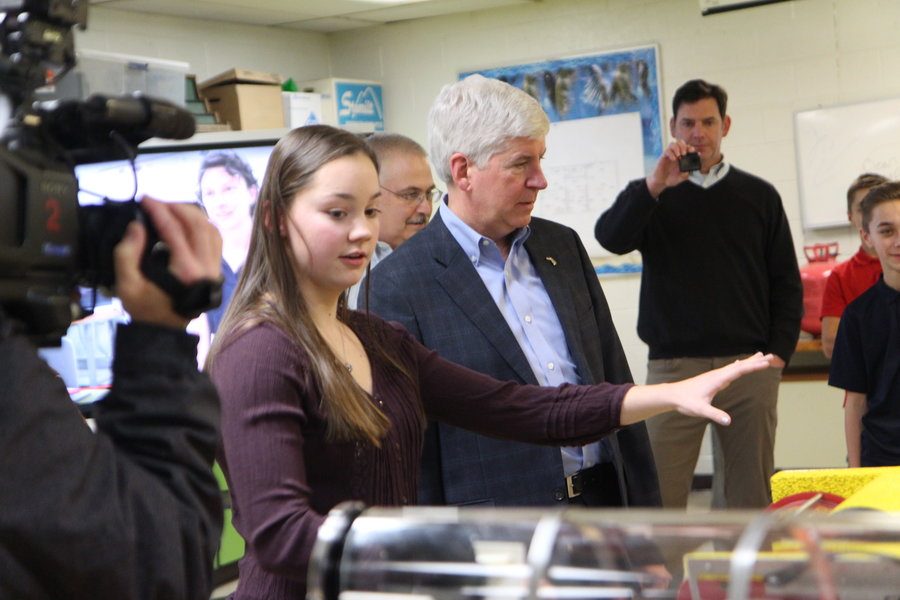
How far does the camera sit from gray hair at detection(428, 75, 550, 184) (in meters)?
2.32

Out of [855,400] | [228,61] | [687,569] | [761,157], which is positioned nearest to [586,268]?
[855,400]

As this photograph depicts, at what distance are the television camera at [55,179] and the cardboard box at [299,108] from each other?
16.0 feet

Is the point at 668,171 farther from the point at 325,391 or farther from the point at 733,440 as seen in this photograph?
the point at 325,391

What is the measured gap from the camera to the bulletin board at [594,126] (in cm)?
625

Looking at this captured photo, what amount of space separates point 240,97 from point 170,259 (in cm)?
464

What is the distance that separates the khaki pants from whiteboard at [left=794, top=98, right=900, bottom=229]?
2.15m

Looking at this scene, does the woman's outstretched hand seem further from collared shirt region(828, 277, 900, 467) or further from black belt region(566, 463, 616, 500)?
collared shirt region(828, 277, 900, 467)

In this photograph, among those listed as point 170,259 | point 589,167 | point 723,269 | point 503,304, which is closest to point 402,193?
point 723,269

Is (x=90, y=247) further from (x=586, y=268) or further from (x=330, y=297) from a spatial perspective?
(x=586, y=268)

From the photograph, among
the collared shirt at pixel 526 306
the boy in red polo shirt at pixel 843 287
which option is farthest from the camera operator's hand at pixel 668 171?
the collared shirt at pixel 526 306

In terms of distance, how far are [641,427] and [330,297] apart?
2.84ft

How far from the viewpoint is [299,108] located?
596 centimetres

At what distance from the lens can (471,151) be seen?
2.34 meters

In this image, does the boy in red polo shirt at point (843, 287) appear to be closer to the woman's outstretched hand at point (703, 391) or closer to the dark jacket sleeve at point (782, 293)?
the dark jacket sleeve at point (782, 293)
